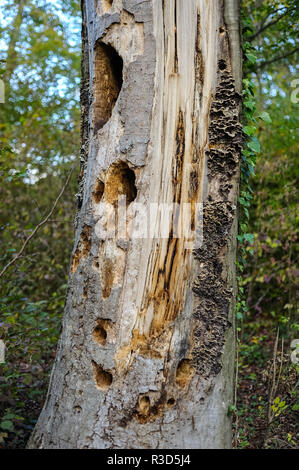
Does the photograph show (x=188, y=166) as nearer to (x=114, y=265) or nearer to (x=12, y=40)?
(x=114, y=265)

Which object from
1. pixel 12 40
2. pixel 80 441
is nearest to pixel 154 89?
pixel 80 441

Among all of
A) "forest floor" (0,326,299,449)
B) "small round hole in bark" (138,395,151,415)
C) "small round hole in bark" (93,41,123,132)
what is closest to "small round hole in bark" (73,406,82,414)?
"small round hole in bark" (138,395,151,415)

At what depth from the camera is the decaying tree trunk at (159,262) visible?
7.84ft

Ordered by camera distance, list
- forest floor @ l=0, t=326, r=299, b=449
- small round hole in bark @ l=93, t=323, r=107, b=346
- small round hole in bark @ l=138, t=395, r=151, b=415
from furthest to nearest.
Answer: forest floor @ l=0, t=326, r=299, b=449
small round hole in bark @ l=93, t=323, r=107, b=346
small round hole in bark @ l=138, t=395, r=151, b=415

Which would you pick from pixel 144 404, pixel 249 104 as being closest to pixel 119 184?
pixel 249 104

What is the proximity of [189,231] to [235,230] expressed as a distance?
1.17ft

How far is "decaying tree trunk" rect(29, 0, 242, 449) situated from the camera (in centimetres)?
239

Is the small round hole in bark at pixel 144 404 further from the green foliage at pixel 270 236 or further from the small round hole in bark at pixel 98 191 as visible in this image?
the green foliage at pixel 270 236

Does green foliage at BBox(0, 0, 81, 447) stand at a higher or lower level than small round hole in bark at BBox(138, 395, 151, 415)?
higher

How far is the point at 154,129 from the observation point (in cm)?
253

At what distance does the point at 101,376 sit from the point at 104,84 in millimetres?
1909

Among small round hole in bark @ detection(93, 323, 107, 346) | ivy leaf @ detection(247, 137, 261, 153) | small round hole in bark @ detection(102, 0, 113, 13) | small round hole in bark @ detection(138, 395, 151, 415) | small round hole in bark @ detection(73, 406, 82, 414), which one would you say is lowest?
small round hole in bark @ detection(73, 406, 82, 414)

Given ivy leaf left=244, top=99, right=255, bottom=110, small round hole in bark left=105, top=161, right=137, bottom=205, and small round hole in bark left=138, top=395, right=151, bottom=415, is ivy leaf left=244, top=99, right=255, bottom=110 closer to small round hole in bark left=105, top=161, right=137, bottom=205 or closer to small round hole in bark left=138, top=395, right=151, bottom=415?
small round hole in bark left=105, top=161, right=137, bottom=205

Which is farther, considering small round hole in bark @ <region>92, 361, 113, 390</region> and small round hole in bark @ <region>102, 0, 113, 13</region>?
small round hole in bark @ <region>102, 0, 113, 13</region>
